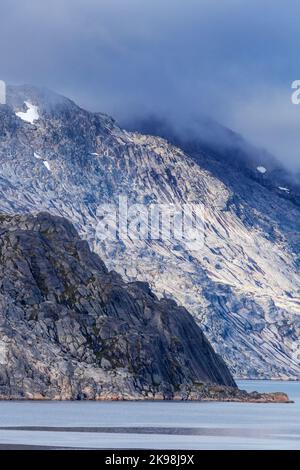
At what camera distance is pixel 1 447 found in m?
181

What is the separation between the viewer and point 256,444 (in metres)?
200
